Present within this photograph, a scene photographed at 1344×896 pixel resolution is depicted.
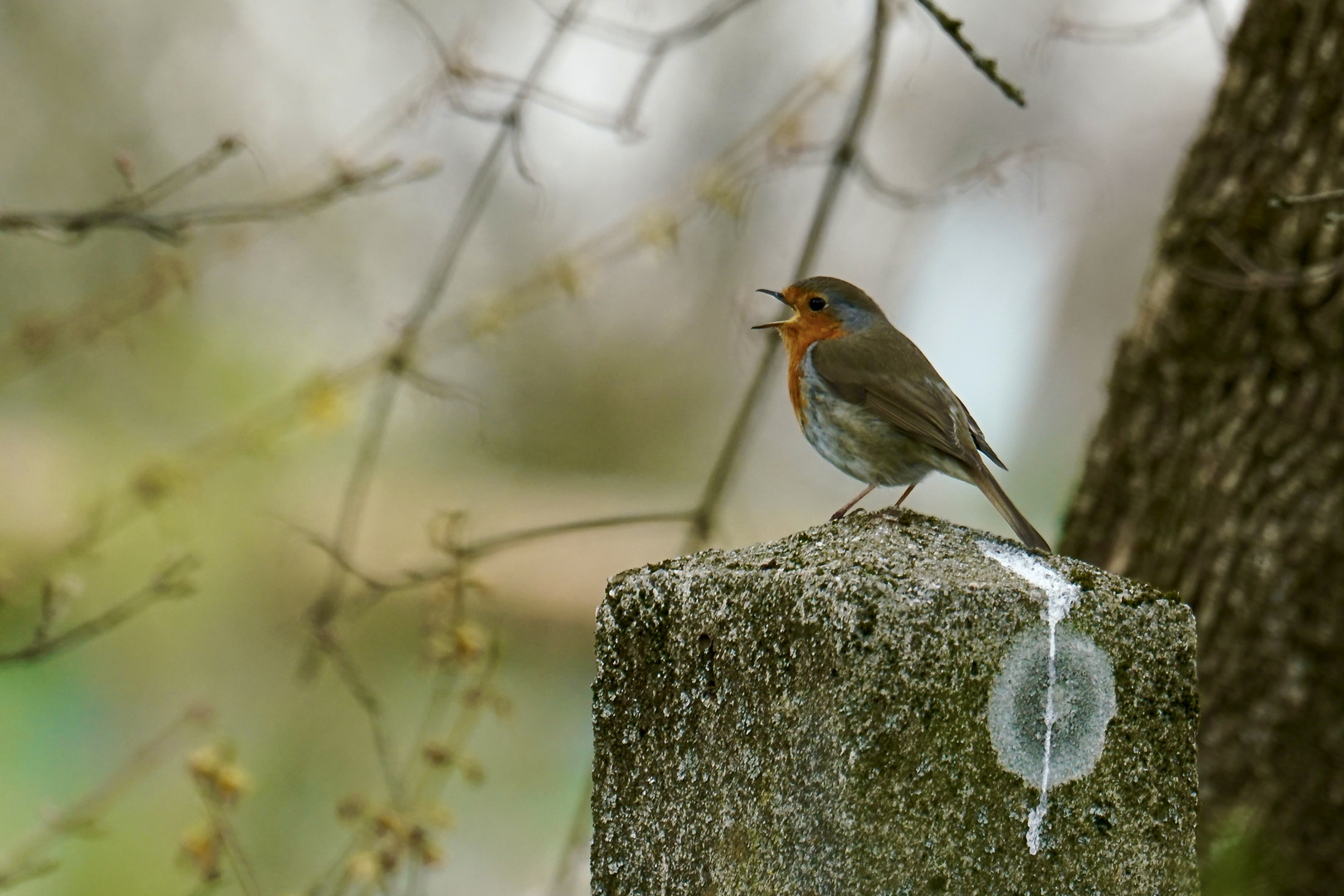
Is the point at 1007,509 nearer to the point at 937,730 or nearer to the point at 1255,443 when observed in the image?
the point at 937,730

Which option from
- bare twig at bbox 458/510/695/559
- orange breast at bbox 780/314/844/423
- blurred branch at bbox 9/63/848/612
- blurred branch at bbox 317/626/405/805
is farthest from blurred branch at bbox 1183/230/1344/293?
blurred branch at bbox 317/626/405/805

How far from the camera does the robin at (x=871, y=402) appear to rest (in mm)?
2197

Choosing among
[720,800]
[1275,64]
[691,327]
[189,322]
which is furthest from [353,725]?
[720,800]

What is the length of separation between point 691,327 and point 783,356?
11.1 ft

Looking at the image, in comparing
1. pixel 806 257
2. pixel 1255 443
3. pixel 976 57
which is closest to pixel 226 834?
pixel 806 257

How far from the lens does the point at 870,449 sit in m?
2.27

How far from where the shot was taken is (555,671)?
5.57 meters

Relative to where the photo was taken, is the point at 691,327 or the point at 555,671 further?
the point at 691,327

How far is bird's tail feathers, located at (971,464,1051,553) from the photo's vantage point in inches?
69.9

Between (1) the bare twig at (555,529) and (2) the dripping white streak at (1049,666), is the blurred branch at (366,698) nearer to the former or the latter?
(1) the bare twig at (555,529)

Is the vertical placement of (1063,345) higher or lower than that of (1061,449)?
higher

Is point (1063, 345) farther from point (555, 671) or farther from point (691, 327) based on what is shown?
point (555, 671)

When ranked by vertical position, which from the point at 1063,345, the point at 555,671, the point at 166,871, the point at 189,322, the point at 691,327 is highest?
the point at 1063,345

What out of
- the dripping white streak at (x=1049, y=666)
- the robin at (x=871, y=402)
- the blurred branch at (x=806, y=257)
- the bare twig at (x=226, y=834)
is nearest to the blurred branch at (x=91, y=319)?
the bare twig at (x=226, y=834)
